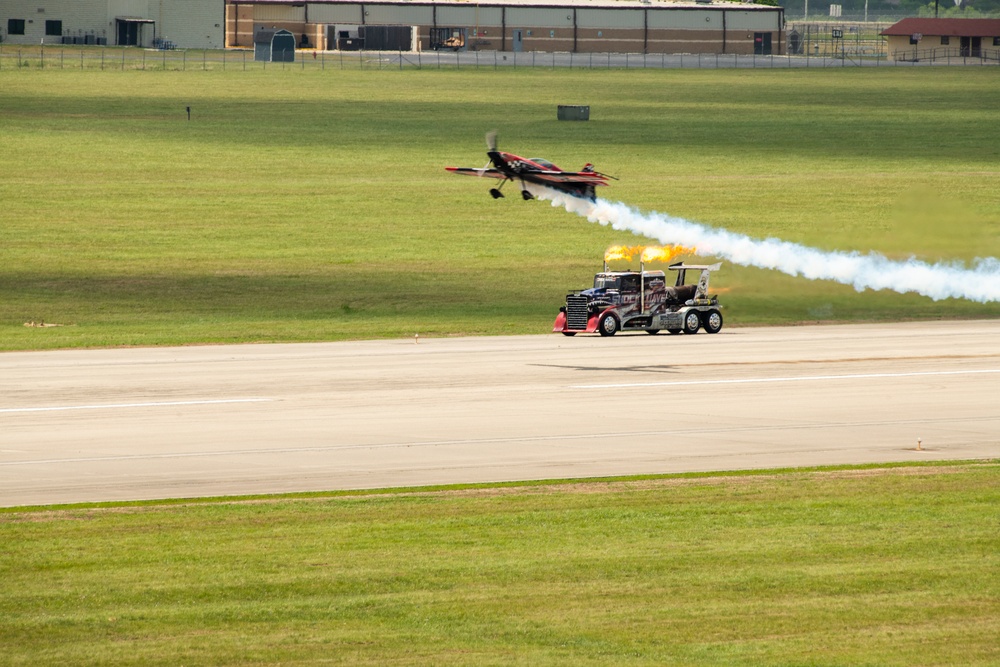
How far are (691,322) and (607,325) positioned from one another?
3.50 m

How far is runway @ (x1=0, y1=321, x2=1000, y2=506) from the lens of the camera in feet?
111

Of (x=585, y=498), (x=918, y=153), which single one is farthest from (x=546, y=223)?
(x=585, y=498)

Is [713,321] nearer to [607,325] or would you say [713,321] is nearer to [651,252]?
[651,252]

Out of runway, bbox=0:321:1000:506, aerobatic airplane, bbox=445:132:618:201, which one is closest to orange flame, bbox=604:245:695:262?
aerobatic airplane, bbox=445:132:618:201

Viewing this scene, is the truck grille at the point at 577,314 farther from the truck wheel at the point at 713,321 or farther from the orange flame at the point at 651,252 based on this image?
the truck wheel at the point at 713,321

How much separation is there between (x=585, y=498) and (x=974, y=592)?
29.3 ft

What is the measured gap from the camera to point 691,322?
57.7m

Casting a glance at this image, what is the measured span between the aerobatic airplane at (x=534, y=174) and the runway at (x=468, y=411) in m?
5.96

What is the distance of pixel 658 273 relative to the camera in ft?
186

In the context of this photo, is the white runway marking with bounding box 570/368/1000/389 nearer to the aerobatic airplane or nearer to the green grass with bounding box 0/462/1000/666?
the aerobatic airplane

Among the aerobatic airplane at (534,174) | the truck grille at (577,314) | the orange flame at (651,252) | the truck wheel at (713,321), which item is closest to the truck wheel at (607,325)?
the truck grille at (577,314)

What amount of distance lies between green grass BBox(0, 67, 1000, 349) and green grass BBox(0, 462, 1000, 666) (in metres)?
27.7

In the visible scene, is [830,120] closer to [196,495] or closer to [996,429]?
[996,429]

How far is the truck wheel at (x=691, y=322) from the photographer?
57.5m
